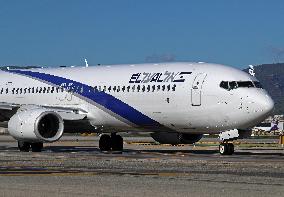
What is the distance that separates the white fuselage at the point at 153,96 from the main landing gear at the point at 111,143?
109 inches

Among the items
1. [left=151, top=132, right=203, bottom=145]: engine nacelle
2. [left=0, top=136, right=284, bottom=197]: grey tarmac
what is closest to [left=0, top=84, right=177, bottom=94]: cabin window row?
[left=151, top=132, right=203, bottom=145]: engine nacelle

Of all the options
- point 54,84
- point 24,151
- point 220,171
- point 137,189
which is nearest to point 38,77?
point 54,84

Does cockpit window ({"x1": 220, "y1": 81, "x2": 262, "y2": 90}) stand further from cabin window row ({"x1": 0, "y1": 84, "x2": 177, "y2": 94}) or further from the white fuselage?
cabin window row ({"x1": 0, "y1": 84, "x2": 177, "y2": 94})

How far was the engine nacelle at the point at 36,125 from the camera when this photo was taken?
1539 inches

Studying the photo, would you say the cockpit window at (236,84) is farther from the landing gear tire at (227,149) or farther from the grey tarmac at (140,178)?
the grey tarmac at (140,178)

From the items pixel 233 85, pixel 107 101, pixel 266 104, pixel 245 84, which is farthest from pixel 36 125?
pixel 266 104

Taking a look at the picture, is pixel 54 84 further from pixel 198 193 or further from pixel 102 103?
pixel 198 193

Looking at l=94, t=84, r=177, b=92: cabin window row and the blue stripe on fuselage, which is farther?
the blue stripe on fuselage

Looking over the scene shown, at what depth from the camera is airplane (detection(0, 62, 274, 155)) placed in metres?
36.4

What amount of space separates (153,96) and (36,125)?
5.97 metres

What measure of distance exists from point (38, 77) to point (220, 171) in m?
22.5

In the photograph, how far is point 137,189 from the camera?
1769 centimetres

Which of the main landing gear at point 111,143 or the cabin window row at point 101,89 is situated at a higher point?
the cabin window row at point 101,89

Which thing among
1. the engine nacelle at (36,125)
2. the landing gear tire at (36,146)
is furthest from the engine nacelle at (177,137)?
the landing gear tire at (36,146)
